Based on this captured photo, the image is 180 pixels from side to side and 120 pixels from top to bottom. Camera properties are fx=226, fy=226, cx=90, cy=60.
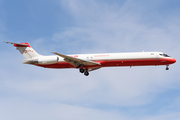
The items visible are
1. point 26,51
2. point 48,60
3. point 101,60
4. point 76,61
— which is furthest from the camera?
point 26,51

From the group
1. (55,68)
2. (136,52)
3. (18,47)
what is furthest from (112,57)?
(18,47)

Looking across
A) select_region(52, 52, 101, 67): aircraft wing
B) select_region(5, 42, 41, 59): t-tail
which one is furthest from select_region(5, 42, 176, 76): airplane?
select_region(5, 42, 41, 59): t-tail

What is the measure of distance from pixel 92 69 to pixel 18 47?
13.5 m

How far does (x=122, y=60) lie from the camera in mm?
35406

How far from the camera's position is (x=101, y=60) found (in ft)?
119

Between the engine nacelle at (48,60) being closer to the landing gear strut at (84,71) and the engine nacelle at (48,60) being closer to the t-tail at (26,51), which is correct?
the t-tail at (26,51)

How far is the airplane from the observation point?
3534 centimetres

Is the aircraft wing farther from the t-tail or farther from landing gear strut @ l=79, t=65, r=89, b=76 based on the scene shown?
A: the t-tail

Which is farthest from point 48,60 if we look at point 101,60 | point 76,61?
point 101,60

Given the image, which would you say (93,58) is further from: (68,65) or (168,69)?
(168,69)

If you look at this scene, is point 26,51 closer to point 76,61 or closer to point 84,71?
point 76,61

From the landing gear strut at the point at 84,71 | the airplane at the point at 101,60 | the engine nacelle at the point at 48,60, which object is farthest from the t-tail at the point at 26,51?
the landing gear strut at the point at 84,71

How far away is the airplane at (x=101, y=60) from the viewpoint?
35.3 m

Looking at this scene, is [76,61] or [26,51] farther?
[26,51]
